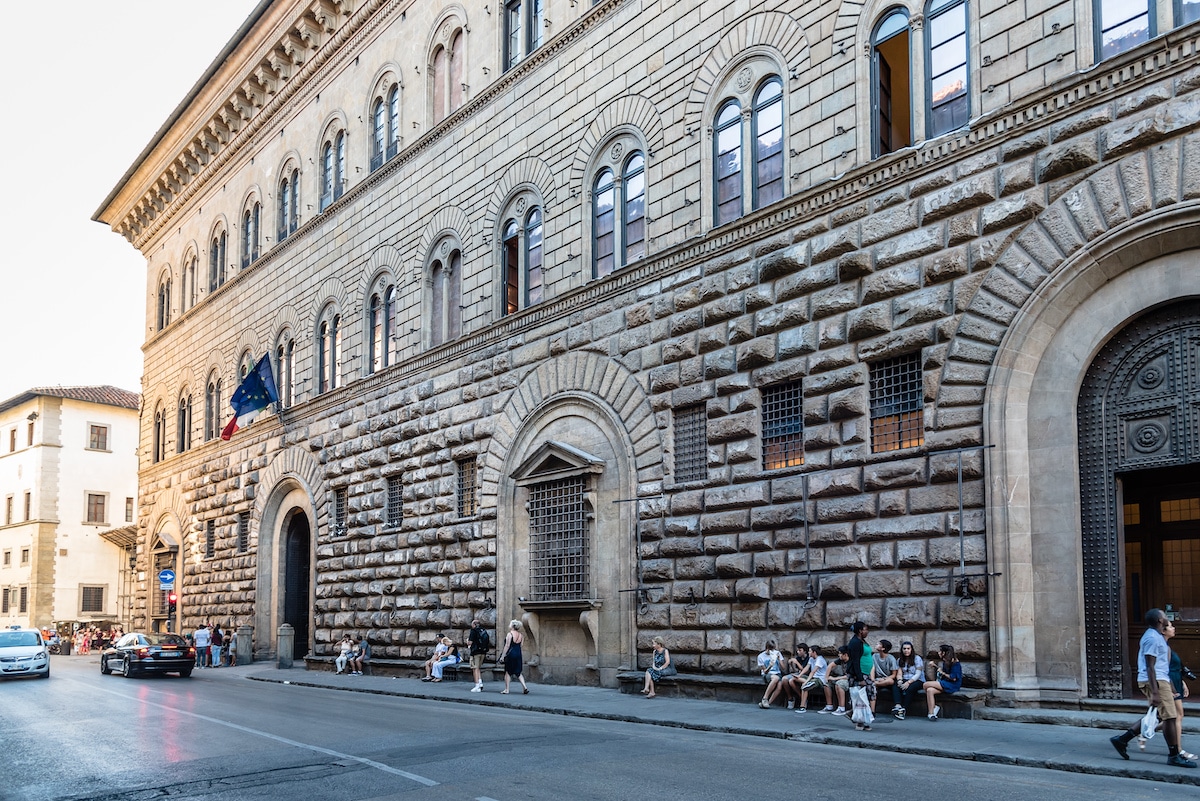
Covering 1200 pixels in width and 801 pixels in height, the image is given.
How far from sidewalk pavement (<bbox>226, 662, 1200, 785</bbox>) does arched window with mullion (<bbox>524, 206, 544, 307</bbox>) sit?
8.42m

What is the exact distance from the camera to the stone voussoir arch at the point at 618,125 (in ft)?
68.5

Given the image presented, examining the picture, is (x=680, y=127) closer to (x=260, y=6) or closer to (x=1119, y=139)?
(x=1119, y=139)

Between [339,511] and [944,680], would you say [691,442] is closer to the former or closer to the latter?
[944,680]

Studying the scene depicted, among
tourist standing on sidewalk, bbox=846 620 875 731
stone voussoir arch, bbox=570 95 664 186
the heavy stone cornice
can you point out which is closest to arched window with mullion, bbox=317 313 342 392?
the heavy stone cornice


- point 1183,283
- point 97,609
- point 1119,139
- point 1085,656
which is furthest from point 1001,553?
point 97,609

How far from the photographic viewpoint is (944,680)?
14.5 meters

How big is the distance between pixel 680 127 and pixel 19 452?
6228 cm

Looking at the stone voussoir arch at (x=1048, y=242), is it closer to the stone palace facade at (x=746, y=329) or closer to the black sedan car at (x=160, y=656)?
the stone palace facade at (x=746, y=329)

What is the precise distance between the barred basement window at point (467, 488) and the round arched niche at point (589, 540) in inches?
57.1

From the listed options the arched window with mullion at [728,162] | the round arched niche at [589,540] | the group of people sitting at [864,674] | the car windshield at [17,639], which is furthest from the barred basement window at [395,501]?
the group of people sitting at [864,674]

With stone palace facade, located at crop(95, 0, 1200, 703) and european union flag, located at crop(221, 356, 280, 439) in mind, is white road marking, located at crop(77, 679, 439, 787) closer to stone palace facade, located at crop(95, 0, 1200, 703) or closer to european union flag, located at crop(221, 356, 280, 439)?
stone palace facade, located at crop(95, 0, 1200, 703)

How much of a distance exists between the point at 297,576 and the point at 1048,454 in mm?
25950

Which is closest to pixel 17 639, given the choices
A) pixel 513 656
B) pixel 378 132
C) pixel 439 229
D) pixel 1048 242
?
pixel 439 229

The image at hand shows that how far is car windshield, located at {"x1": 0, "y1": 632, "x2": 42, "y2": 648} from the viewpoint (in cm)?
3066
